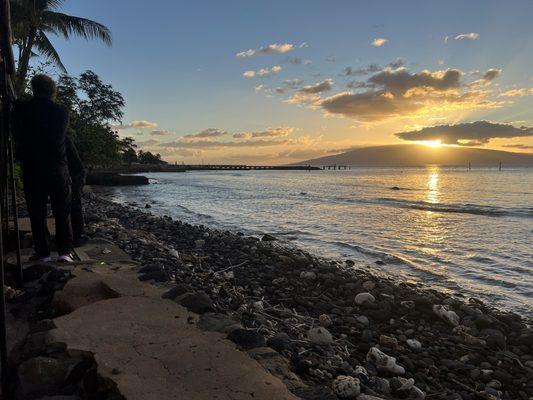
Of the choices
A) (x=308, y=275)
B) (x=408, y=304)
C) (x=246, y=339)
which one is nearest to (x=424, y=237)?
(x=308, y=275)

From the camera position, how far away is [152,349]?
291 cm

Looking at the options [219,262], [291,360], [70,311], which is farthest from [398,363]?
[219,262]

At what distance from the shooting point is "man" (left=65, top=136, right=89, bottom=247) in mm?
5387

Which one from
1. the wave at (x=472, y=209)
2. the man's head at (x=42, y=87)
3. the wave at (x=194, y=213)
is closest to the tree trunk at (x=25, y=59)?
the wave at (x=194, y=213)

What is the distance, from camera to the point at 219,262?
870 centimetres

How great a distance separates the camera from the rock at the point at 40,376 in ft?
8.23

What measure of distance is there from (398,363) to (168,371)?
2.78 meters

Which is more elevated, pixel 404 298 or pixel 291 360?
pixel 291 360

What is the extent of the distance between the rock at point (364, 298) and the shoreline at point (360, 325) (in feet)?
0.05

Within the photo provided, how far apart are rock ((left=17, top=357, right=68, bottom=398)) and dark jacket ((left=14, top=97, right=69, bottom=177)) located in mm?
2561

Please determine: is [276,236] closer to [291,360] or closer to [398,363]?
[398,363]

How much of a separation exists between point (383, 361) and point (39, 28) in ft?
72.1

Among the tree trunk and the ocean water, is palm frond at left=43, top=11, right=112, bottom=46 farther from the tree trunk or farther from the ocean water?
the ocean water

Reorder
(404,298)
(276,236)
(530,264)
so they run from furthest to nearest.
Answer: (276,236) < (530,264) < (404,298)
